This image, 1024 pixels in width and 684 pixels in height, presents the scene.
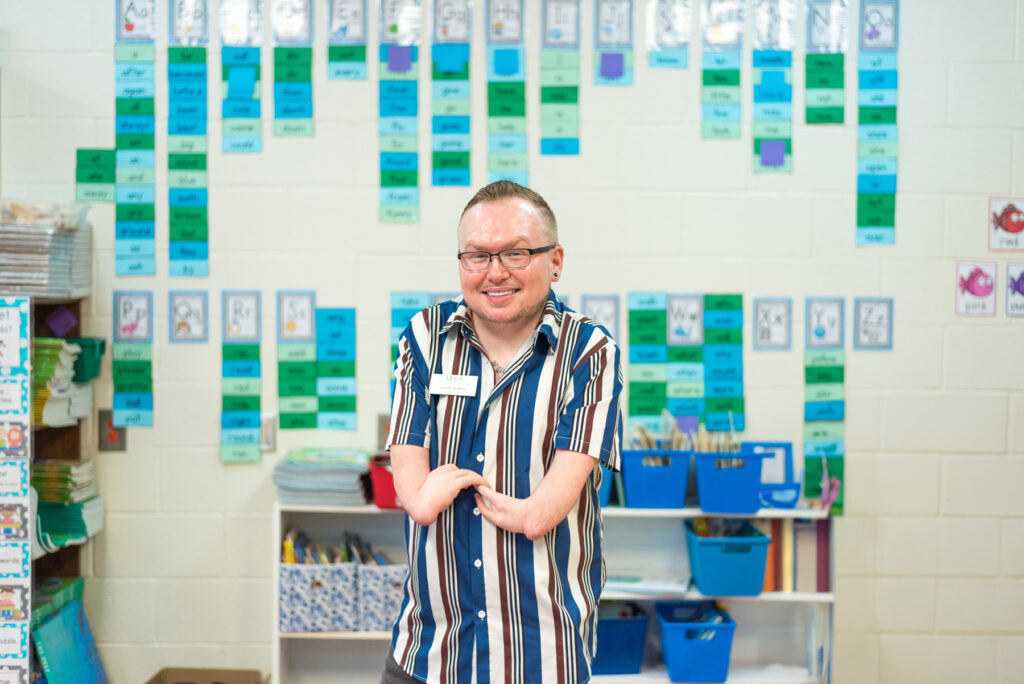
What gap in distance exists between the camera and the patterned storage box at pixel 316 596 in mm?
2807

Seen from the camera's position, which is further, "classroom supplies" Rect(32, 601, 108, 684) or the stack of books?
the stack of books

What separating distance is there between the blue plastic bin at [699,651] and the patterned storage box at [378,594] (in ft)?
2.86

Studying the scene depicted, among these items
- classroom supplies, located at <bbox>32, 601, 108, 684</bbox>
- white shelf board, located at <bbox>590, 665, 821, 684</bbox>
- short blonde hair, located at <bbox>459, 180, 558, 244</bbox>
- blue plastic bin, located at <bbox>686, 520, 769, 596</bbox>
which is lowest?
white shelf board, located at <bbox>590, 665, 821, 684</bbox>

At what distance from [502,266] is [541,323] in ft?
0.46

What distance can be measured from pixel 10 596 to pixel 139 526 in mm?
558

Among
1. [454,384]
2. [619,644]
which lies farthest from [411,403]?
[619,644]

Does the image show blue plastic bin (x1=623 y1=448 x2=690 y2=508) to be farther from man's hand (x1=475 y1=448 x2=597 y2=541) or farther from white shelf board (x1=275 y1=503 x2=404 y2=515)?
man's hand (x1=475 y1=448 x2=597 y2=541)

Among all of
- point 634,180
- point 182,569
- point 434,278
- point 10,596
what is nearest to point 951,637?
point 634,180

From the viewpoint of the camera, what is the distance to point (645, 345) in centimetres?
308

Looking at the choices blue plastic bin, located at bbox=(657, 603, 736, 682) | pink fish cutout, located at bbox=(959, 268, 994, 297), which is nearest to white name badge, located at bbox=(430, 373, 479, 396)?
blue plastic bin, located at bbox=(657, 603, 736, 682)

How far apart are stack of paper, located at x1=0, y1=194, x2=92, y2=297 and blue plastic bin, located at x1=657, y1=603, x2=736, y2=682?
2239 mm

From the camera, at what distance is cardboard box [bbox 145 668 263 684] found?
3031mm

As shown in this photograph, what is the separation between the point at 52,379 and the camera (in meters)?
2.76

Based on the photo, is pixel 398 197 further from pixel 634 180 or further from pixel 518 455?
pixel 518 455
